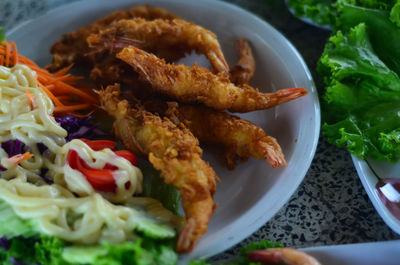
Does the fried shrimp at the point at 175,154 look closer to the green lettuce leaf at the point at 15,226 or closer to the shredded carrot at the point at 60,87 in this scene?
the shredded carrot at the point at 60,87

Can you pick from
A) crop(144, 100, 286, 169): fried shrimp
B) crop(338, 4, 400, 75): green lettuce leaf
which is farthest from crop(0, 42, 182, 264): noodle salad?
crop(338, 4, 400, 75): green lettuce leaf

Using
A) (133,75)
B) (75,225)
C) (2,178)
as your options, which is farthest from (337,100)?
(2,178)

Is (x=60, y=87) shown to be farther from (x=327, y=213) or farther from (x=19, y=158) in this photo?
(x=327, y=213)

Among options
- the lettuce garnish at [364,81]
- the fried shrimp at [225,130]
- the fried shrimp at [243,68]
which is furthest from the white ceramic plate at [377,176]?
the fried shrimp at [243,68]

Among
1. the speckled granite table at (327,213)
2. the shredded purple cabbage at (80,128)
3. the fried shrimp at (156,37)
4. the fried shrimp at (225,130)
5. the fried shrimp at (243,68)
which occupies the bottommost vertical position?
the speckled granite table at (327,213)

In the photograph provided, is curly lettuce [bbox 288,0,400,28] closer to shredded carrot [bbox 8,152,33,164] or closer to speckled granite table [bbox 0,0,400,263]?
speckled granite table [bbox 0,0,400,263]

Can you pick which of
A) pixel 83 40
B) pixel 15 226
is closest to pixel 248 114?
pixel 83 40
